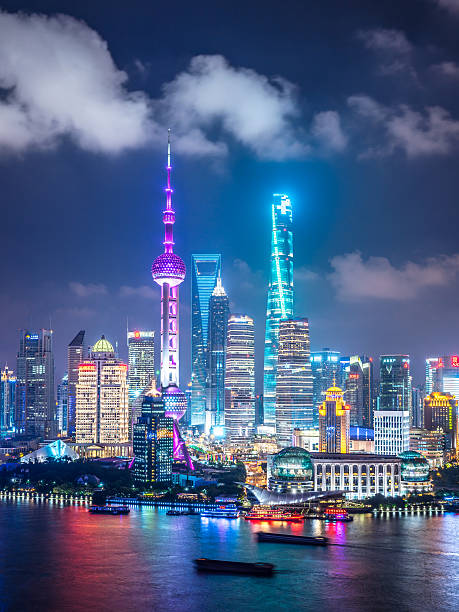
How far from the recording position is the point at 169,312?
227 ft

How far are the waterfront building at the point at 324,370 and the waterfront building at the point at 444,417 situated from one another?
1810 centimetres

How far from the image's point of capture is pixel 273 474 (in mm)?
47750

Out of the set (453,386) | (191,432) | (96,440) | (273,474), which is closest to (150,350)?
(191,432)

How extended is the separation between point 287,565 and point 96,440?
149 ft

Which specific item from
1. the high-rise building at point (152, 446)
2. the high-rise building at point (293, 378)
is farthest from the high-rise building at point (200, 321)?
the high-rise building at point (152, 446)

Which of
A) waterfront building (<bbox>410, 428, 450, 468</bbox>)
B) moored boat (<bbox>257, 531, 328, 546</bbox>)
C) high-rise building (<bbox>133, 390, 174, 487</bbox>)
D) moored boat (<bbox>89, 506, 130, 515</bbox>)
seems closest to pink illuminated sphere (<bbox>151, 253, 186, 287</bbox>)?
high-rise building (<bbox>133, 390, 174, 487</bbox>)

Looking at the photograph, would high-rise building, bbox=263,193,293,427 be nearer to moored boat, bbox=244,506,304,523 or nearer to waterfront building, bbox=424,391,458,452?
waterfront building, bbox=424,391,458,452

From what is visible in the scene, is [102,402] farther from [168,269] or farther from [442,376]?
[442,376]

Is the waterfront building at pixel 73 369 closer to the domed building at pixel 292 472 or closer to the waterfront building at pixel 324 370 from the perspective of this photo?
the waterfront building at pixel 324 370

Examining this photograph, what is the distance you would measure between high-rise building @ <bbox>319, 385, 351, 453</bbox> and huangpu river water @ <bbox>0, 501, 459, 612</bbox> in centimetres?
1929

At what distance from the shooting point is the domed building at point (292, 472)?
46656 mm

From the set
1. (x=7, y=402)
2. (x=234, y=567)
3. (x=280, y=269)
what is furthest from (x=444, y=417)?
(x=7, y=402)

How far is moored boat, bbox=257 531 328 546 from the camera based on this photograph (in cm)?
3391

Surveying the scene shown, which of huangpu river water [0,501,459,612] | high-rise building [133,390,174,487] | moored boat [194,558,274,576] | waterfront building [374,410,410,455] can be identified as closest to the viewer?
huangpu river water [0,501,459,612]
